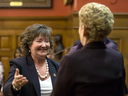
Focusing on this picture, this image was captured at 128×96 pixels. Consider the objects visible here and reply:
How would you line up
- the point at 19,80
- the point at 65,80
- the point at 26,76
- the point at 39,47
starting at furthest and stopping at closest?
the point at 39,47 < the point at 26,76 < the point at 19,80 < the point at 65,80

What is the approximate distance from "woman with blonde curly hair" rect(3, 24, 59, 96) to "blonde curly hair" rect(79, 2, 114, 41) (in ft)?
2.83

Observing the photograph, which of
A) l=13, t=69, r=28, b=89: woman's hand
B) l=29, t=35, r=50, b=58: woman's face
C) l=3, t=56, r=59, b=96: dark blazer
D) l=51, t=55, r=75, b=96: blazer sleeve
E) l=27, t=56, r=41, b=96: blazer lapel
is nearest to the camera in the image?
l=51, t=55, r=75, b=96: blazer sleeve

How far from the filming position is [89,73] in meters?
1.15

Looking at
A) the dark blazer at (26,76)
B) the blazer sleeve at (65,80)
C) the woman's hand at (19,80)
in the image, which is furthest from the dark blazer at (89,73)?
the dark blazer at (26,76)

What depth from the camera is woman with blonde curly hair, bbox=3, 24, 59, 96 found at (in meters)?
1.85

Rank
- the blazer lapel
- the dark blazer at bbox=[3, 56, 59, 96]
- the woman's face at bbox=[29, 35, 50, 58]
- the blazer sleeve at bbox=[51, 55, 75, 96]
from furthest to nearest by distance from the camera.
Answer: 1. the woman's face at bbox=[29, 35, 50, 58]
2. the blazer lapel
3. the dark blazer at bbox=[3, 56, 59, 96]
4. the blazer sleeve at bbox=[51, 55, 75, 96]

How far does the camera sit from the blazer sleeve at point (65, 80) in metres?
1.13

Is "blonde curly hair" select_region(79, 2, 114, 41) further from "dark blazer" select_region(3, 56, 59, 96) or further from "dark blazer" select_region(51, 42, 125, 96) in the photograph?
"dark blazer" select_region(3, 56, 59, 96)

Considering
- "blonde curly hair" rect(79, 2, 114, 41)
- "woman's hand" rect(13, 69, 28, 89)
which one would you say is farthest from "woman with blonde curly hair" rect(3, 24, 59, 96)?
"blonde curly hair" rect(79, 2, 114, 41)

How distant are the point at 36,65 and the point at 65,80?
0.94 m

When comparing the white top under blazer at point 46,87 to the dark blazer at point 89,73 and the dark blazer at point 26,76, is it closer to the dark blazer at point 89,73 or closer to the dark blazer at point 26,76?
the dark blazer at point 26,76

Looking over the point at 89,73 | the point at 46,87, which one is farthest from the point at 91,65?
the point at 46,87

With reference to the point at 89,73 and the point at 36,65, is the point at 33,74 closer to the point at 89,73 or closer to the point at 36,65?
the point at 36,65

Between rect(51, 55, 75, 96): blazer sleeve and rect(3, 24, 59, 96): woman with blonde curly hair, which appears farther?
rect(3, 24, 59, 96): woman with blonde curly hair
